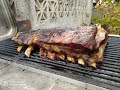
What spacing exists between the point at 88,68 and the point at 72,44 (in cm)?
37

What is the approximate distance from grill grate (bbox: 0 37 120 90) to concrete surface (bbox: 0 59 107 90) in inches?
4.7

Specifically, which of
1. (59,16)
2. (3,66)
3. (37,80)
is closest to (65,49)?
(37,80)

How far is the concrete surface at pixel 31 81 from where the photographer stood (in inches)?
57.3

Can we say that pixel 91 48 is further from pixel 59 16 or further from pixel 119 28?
pixel 119 28

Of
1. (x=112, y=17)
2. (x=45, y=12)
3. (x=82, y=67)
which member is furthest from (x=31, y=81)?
(x=112, y=17)

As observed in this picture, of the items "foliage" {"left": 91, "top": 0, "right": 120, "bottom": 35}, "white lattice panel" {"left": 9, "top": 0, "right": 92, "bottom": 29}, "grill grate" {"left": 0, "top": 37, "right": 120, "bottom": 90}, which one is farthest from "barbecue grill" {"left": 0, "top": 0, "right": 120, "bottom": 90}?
"foliage" {"left": 91, "top": 0, "right": 120, "bottom": 35}

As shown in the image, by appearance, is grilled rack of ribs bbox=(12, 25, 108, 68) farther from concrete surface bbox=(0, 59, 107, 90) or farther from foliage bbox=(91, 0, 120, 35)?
foliage bbox=(91, 0, 120, 35)

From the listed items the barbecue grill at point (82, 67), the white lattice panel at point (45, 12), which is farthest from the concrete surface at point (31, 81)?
the white lattice panel at point (45, 12)

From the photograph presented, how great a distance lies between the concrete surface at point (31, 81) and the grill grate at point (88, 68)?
119 millimetres

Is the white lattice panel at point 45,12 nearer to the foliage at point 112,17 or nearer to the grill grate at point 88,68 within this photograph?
the grill grate at point 88,68

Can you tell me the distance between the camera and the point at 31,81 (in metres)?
1.59

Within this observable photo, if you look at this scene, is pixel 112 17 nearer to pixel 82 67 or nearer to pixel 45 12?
pixel 45 12

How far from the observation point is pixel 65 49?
194cm

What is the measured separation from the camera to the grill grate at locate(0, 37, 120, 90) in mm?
1495
